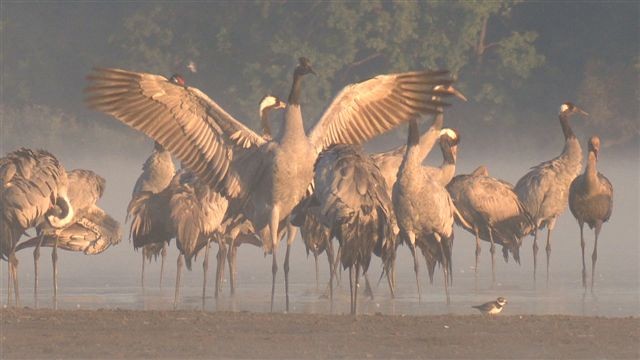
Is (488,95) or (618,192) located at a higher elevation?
(488,95)

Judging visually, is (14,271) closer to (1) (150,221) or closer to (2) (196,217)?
(1) (150,221)

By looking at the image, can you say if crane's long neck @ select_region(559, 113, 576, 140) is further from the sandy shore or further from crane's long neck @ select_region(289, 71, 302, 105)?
the sandy shore

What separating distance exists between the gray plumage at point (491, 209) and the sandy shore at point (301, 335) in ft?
18.3

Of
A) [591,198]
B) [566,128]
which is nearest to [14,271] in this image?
[591,198]

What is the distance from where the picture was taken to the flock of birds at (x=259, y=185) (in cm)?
1294

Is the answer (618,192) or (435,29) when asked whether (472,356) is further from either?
(435,29)

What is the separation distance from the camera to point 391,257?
14.0m

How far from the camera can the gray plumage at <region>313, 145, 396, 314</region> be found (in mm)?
12773

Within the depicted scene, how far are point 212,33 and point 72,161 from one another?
804 cm

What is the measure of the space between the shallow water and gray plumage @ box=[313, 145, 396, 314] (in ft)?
4.26

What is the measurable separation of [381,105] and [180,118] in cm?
166

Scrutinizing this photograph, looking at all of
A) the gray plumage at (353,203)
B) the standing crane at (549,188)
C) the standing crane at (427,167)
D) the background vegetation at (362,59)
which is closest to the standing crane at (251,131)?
the standing crane at (427,167)

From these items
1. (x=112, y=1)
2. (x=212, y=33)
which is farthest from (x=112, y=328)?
(x=112, y=1)

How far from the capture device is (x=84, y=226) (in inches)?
639
